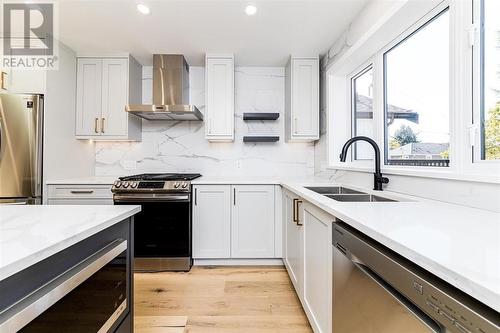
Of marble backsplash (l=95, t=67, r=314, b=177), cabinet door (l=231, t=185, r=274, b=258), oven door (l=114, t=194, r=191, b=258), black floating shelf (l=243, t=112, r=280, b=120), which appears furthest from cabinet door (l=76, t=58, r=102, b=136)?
cabinet door (l=231, t=185, r=274, b=258)

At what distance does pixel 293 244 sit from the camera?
2121mm

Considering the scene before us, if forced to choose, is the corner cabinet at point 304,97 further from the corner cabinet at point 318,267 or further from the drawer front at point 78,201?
the drawer front at point 78,201

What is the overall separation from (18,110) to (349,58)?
3.11 metres

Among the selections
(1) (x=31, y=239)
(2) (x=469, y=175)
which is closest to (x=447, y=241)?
(2) (x=469, y=175)

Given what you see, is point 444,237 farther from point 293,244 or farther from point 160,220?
point 160,220

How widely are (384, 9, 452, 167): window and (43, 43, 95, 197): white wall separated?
3159 mm

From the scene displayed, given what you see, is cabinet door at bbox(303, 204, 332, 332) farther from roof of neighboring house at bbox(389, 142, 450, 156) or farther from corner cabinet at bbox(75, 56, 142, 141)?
corner cabinet at bbox(75, 56, 142, 141)

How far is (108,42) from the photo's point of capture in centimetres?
269

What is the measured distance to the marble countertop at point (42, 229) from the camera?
58 centimetres

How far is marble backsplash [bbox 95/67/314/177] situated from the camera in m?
3.28

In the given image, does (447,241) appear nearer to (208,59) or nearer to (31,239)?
(31,239)

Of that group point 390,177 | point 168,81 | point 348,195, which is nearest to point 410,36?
point 390,177

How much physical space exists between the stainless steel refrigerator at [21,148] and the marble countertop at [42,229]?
1690 millimetres

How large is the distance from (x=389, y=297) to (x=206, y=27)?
2495mm
